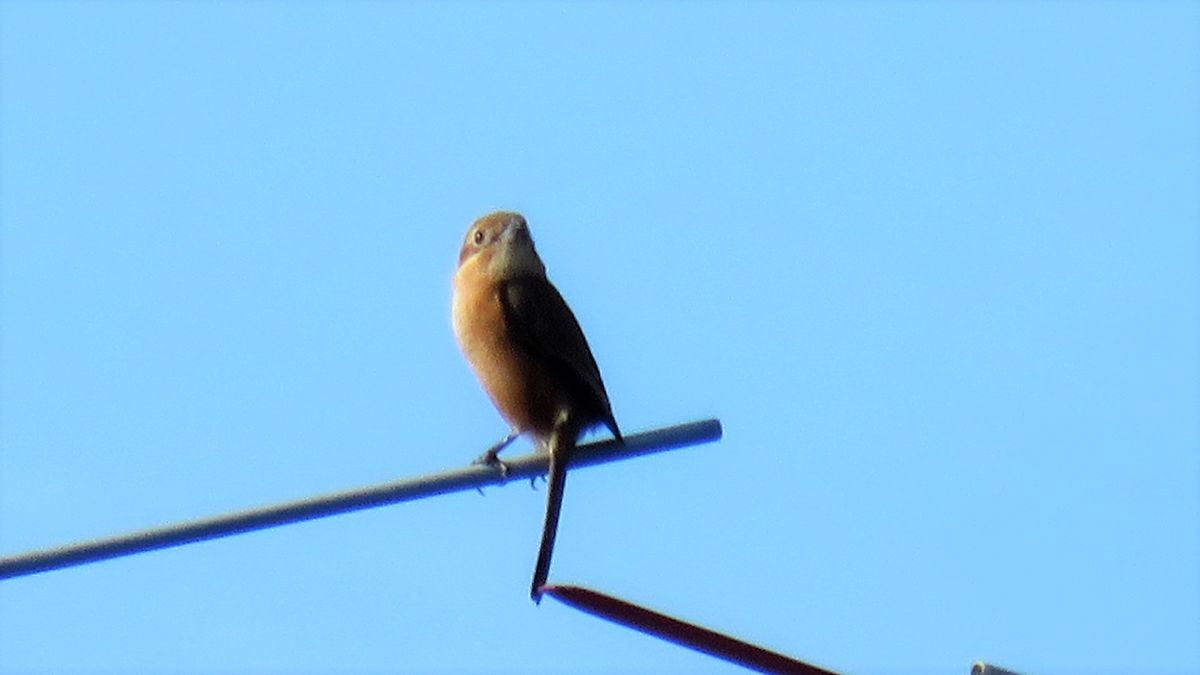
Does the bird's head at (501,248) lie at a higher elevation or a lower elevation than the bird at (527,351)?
higher

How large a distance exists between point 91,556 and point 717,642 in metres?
1.80

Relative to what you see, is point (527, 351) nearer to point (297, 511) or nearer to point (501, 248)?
point (501, 248)

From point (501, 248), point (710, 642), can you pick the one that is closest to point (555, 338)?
point (501, 248)

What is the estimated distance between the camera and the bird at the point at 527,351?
31.7ft

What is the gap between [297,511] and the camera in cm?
510

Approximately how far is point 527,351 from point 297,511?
481 cm

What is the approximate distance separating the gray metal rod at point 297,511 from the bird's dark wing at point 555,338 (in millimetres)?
3975

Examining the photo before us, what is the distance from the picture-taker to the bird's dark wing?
9.67 meters

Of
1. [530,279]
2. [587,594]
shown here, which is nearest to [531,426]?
[530,279]

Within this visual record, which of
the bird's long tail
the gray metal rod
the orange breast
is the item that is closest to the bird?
the orange breast

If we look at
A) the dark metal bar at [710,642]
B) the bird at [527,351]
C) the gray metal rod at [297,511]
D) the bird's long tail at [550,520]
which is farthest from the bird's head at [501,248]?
the dark metal bar at [710,642]

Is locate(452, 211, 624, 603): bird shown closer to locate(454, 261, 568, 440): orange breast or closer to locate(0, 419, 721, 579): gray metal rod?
locate(454, 261, 568, 440): orange breast

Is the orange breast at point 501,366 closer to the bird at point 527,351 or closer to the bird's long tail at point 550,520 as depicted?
the bird at point 527,351

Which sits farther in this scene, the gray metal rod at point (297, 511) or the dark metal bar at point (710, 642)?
the gray metal rod at point (297, 511)
